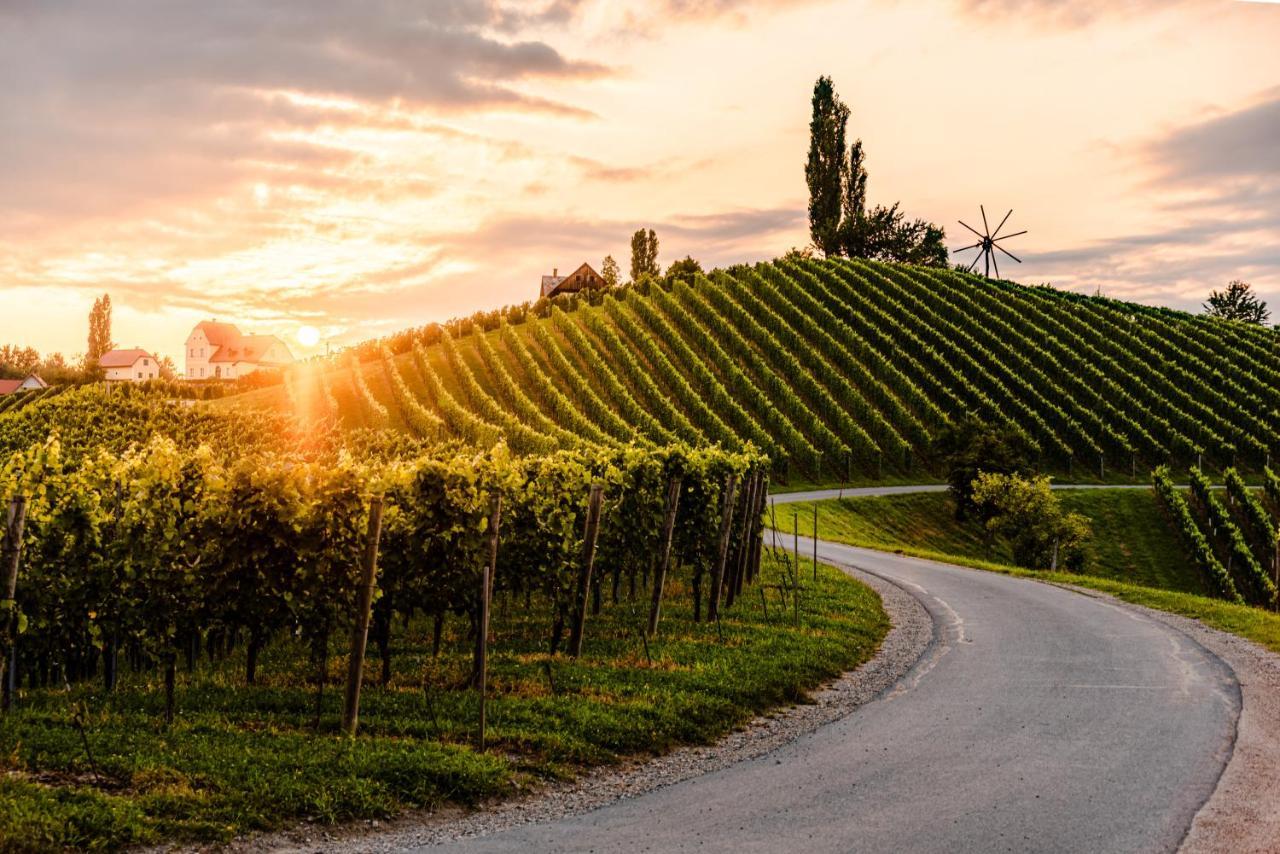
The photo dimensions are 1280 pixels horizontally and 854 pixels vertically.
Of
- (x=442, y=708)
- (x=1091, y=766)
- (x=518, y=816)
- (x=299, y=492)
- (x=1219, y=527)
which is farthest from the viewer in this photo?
(x=1219, y=527)

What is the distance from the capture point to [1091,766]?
421 inches

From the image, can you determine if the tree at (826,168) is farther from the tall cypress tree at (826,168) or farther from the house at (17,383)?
the house at (17,383)

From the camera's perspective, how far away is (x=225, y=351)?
14312 cm

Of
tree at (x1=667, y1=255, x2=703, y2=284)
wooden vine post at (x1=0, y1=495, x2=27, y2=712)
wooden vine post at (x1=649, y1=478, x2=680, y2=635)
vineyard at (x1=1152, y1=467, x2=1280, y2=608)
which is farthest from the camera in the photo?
tree at (x1=667, y1=255, x2=703, y2=284)

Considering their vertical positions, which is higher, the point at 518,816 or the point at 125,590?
the point at 125,590

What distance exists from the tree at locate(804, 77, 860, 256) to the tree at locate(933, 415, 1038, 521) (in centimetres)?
5589

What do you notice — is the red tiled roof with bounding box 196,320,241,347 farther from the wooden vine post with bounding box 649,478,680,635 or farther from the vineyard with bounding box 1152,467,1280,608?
the wooden vine post with bounding box 649,478,680,635

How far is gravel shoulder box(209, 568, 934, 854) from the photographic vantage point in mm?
8617

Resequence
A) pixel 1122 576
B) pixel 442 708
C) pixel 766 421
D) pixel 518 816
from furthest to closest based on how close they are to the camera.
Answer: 1. pixel 766 421
2. pixel 1122 576
3. pixel 442 708
4. pixel 518 816

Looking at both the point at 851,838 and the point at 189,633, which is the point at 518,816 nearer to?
the point at 851,838

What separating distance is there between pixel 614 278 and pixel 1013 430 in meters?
92.4

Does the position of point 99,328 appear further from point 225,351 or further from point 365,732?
point 365,732

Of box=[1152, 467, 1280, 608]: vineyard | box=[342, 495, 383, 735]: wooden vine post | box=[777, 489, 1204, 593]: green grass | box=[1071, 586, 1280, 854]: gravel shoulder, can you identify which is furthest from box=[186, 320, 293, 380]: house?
box=[1071, 586, 1280, 854]: gravel shoulder

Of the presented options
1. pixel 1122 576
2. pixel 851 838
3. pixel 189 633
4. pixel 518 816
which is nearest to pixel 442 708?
pixel 518 816
